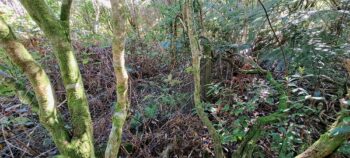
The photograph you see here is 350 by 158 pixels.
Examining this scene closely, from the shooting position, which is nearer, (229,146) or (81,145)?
(81,145)

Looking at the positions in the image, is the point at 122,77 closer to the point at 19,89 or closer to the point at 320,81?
the point at 19,89

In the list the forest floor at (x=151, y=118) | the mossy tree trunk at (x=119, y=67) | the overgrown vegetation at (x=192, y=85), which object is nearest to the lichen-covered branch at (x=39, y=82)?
the overgrown vegetation at (x=192, y=85)

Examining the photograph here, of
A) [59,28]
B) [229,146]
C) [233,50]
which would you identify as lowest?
[229,146]

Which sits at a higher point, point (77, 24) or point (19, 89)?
point (77, 24)

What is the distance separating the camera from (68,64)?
155 centimetres

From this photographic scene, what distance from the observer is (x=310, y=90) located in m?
2.00

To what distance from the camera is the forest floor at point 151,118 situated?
6.53 feet

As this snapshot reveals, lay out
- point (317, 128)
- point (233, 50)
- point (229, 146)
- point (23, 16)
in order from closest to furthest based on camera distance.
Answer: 1. point (317, 128)
2. point (229, 146)
3. point (233, 50)
4. point (23, 16)

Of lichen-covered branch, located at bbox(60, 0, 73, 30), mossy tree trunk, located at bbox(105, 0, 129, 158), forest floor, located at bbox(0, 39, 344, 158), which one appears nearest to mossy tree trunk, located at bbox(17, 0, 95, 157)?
lichen-covered branch, located at bbox(60, 0, 73, 30)

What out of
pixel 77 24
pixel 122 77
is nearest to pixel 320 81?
pixel 122 77

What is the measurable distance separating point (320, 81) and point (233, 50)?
74 cm

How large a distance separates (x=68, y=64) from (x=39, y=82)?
0.60 feet

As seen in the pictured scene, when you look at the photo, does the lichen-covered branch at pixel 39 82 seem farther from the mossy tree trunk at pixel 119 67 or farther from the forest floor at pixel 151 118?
the forest floor at pixel 151 118

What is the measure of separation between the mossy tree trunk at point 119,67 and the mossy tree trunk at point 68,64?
194 millimetres
